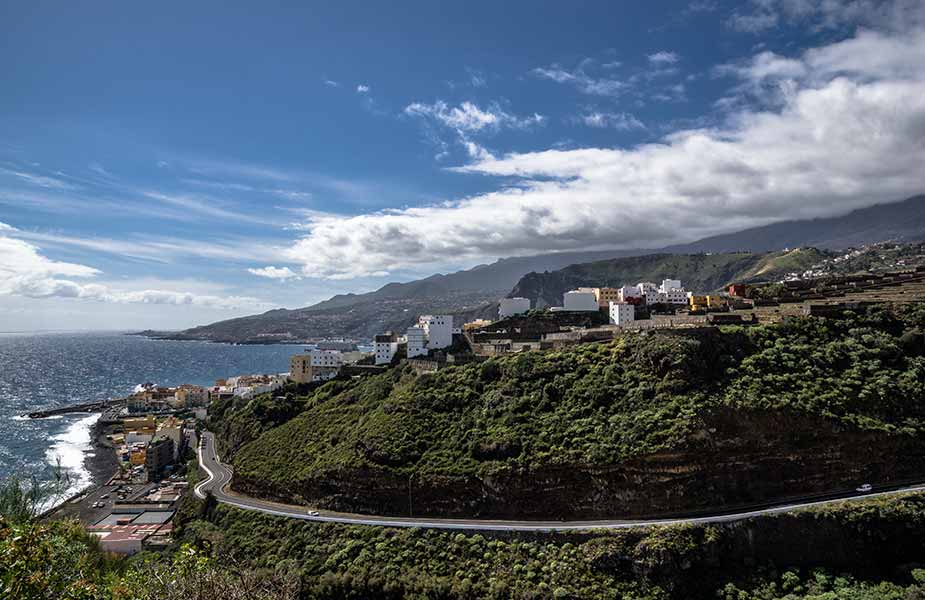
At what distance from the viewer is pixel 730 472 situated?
2756 cm

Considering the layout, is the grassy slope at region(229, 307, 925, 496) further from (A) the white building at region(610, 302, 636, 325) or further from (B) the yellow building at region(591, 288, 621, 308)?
(B) the yellow building at region(591, 288, 621, 308)

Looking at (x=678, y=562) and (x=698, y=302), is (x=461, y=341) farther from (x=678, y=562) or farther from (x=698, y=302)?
(x=678, y=562)

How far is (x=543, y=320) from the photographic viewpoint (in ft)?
187

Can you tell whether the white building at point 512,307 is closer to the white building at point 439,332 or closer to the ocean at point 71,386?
the white building at point 439,332

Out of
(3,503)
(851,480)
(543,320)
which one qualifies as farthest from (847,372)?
(3,503)

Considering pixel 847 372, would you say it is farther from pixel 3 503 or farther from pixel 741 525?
pixel 3 503

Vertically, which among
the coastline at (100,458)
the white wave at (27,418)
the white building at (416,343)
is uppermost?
the white building at (416,343)

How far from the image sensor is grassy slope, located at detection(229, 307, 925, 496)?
29.2m

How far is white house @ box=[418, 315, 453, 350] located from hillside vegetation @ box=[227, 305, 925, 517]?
42.7ft

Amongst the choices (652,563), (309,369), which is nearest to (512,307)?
(309,369)

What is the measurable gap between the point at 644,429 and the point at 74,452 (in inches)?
2805

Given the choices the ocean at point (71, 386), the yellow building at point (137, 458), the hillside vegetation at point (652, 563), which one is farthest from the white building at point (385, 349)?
the ocean at point (71, 386)

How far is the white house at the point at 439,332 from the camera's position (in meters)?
54.2

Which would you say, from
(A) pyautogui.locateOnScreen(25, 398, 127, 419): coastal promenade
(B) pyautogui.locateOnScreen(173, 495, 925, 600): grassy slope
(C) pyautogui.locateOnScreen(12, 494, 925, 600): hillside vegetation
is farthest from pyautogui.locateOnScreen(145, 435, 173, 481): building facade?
(A) pyautogui.locateOnScreen(25, 398, 127, 419): coastal promenade
